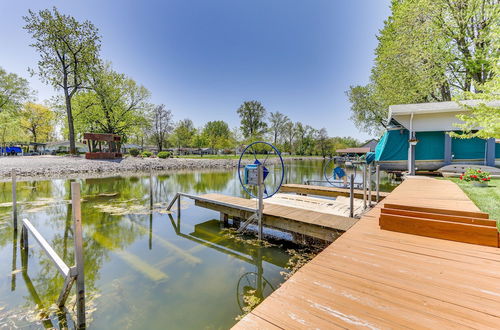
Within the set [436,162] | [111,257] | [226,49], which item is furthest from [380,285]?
[226,49]

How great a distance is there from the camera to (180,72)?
3225 centimetres

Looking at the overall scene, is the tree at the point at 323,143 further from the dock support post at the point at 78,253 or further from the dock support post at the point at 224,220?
the dock support post at the point at 78,253

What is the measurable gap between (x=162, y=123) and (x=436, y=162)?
50161mm

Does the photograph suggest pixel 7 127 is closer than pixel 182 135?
Yes

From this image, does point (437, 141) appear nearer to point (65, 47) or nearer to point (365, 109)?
point (365, 109)

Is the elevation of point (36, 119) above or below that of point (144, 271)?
above

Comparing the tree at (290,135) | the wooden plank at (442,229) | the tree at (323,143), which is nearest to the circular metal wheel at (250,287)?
the wooden plank at (442,229)

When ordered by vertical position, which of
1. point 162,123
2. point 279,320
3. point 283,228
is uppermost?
point 162,123

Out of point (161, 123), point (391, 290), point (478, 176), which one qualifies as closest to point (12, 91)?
point (161, 123)

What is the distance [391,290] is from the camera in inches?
79.9

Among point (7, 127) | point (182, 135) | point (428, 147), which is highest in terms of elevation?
point (182, 135)

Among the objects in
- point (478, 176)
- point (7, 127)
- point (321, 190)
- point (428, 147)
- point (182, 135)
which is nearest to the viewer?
point (478, 176)

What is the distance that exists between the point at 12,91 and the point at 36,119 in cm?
1426

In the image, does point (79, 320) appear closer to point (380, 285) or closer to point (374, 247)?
point (380, 285)
